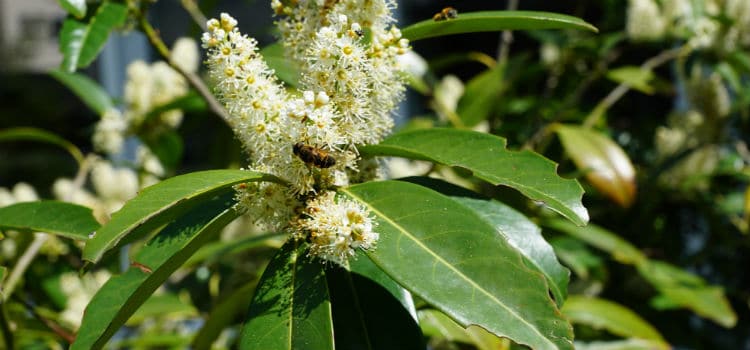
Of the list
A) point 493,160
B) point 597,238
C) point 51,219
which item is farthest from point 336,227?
point 597,238

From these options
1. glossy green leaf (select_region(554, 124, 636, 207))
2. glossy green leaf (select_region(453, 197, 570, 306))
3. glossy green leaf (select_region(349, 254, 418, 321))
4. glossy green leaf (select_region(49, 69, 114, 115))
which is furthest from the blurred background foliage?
glossy green leaf (select_region(349, 254, 418, 321))

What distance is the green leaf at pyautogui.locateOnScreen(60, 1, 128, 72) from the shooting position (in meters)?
1.19

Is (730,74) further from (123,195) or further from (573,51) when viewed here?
(123,195)

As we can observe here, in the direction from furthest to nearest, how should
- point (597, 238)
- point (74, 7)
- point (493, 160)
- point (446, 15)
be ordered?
point (597, 238) < point (74, 7) < point (446, 15) < point (493, 160)

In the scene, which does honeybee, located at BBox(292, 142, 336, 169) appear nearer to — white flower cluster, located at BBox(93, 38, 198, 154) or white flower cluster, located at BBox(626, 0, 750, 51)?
white flower cluster, located at BBox(93, 38, 198, 154)

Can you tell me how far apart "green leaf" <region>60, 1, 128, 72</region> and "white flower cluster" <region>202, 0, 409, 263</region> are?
0.46 metres

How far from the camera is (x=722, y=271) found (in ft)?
7.60

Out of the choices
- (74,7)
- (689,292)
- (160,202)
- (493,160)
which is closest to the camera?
(160,202)

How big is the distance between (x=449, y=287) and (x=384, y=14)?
0.39m

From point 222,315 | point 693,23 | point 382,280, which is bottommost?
point 222,315

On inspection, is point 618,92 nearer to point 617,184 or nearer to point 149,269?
point 617,184

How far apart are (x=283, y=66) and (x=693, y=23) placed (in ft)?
5.22

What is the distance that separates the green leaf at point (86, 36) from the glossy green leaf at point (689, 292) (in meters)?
1.46

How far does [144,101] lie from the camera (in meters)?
1.87
